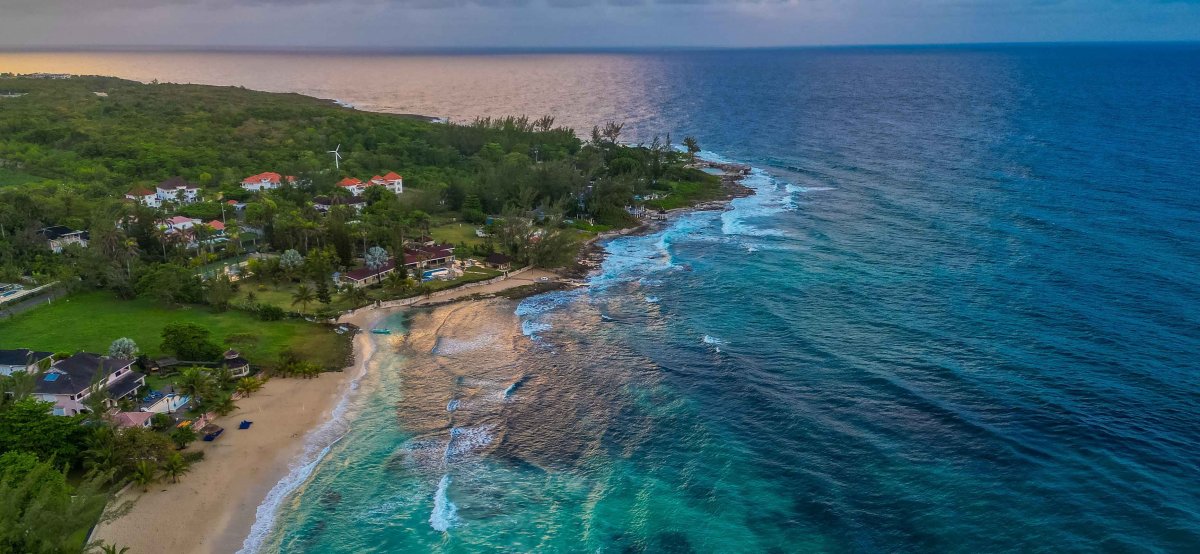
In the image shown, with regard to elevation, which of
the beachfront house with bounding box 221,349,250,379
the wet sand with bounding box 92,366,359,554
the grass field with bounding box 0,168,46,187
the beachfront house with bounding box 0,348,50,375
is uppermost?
the grass field with bounding box 0,168,46,187

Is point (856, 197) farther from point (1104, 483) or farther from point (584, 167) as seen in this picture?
point (1104, 483)

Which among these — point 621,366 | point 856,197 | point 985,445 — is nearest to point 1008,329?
point 985,445

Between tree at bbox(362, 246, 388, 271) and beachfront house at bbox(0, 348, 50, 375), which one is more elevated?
tree at bbox(362, 246, 388, 271)

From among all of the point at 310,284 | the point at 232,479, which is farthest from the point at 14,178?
the point at 232,479

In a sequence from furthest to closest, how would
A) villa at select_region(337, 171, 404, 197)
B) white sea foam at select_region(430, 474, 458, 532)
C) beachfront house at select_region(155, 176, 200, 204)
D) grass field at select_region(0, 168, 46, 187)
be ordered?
1. grass field at select_region(0, 168, 46, 187)
2. villa at select_region(337, 171, 404, 197)
3. beachfront house at select_region(155, 176, 200, 204)
4. white sea foam at select_region(430, 474, 458, 532)

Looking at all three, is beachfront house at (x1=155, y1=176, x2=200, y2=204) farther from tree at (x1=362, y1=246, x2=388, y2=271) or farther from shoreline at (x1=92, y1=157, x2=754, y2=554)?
shoreline at (x1=92, y1=157, x2=754, y2=554)

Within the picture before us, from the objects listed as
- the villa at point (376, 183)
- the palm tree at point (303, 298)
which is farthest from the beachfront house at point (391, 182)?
the palm tree at point (303, 298)

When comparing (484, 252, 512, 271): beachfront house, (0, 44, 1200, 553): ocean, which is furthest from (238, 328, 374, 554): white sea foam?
(484, 252, 512, 271): beachfront house

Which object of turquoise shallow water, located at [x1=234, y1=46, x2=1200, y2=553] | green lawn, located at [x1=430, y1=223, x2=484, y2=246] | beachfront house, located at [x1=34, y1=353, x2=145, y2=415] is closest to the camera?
turquoise shallow water, located at [x1=234, y1=46, x2=1200, y2=553]
